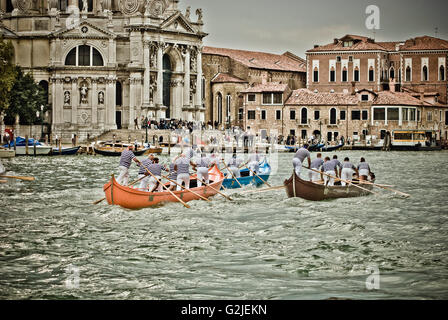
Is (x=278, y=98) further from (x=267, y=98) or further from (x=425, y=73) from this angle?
(x=425, y=73)

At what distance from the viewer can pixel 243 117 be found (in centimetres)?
7625

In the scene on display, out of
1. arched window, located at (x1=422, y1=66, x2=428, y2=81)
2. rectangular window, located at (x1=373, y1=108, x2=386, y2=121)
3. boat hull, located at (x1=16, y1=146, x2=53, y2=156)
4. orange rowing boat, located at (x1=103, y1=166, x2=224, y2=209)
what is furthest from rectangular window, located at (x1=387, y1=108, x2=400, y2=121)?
orange rowing boat, located at (x1=103, y1=166, x2=224, y2=209)

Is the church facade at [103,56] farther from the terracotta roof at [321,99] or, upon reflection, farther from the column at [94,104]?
the terracotta roof at [321,99]

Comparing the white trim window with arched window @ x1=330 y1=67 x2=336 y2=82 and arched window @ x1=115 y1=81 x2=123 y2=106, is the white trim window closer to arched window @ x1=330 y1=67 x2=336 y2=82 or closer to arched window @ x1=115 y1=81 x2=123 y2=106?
arched window @ x1=330 y1=67 x2=336 y2=82

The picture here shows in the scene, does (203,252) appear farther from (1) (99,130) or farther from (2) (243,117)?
(2) (243,117)

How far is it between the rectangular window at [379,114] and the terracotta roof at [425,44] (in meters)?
12.4

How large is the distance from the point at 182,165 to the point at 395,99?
174 ft

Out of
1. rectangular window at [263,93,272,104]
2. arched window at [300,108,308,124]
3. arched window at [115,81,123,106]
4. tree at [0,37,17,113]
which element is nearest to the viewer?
tree at [0,37,17,113]

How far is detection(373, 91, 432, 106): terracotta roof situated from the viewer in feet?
236

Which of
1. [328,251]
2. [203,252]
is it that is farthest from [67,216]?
[328,251]

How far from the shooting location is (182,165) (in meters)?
22.6

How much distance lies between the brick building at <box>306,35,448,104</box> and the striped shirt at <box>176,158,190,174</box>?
2314 inches

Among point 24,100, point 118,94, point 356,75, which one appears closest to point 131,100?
point 118,94

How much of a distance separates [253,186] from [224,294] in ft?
57.0
